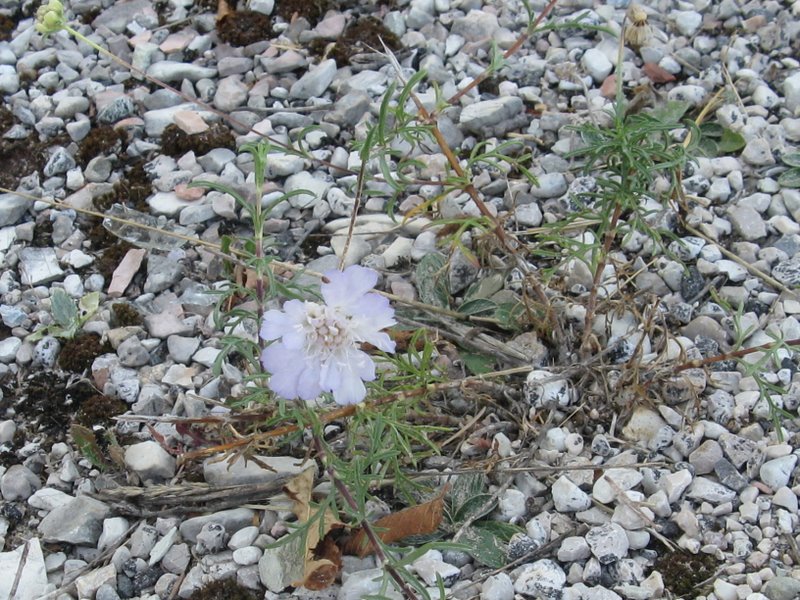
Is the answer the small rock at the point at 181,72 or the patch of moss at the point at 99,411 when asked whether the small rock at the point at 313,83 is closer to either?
the small rock at the point at 181,72

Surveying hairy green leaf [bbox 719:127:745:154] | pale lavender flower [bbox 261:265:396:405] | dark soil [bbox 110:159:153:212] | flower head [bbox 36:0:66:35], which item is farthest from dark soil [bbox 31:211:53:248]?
hairy green leaf [bbox 719:127:745:154]

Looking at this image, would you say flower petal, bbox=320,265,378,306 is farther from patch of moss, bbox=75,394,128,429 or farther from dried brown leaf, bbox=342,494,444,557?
patch of moss, bbox=75,394,128,429

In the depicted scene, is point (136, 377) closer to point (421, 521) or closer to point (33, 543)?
point (33, 543)

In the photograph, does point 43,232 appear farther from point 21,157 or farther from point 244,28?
point 244,28

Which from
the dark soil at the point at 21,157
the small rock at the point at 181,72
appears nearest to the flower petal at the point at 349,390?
the dark soil at the point at 21,157

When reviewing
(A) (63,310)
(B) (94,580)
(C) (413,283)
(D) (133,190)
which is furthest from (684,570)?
(D) (133,190)
